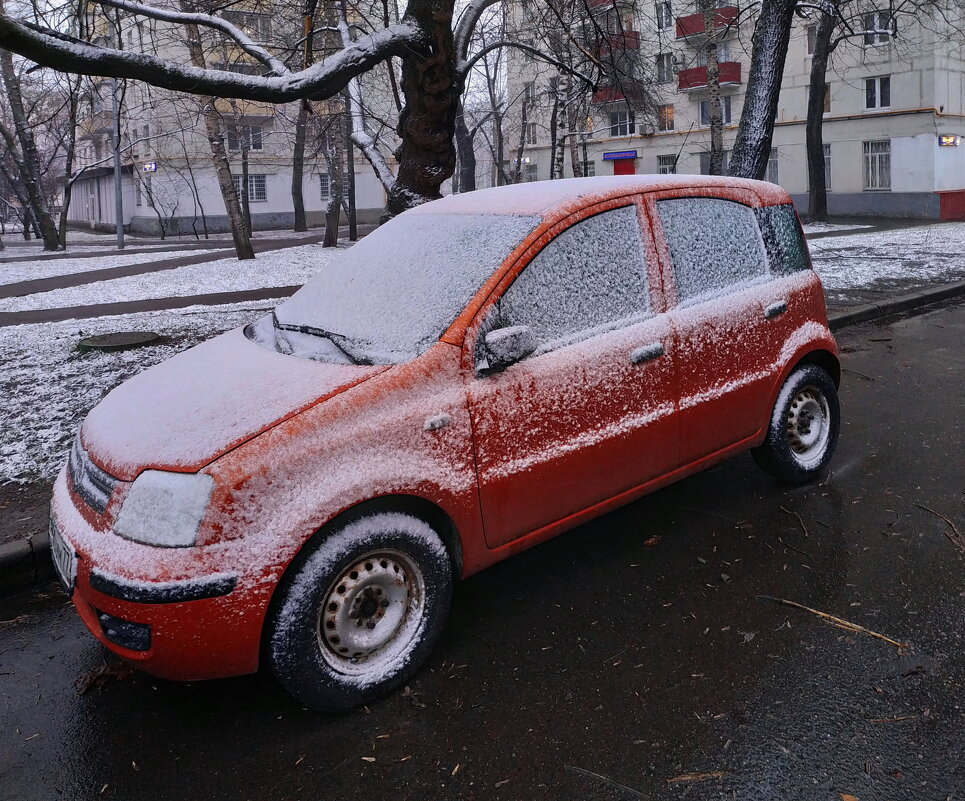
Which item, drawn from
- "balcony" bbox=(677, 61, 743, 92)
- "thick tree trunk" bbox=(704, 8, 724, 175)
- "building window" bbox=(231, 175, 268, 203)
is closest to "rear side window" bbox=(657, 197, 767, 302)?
"thick tree trunk" bbox=(704, 8, 724, 175)

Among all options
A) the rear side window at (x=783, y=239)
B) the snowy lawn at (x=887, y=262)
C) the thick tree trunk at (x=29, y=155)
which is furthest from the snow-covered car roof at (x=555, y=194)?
the thick tree trunk at (x=29, y=155)

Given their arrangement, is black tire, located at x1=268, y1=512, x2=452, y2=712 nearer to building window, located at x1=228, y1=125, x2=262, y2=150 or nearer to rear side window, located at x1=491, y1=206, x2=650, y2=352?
rear side window, located at x1=491, y1=206, x2=650, y2=352

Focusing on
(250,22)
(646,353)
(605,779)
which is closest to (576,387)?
(646,353)

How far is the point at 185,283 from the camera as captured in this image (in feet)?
50.2

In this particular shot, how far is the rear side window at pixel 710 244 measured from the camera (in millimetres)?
4074

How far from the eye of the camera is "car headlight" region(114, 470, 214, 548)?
2.72 metres

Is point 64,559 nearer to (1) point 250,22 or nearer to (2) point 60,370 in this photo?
(2) point 60,370

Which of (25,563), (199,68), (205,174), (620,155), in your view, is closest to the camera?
(25,563)

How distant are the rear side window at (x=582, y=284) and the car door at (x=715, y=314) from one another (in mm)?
208

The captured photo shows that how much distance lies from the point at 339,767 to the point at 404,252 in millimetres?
2206

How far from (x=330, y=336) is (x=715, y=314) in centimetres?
184

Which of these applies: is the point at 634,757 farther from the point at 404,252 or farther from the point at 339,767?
the point at 404,252

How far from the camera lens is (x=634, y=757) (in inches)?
106

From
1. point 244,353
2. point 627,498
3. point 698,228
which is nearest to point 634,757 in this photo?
point 627,498
